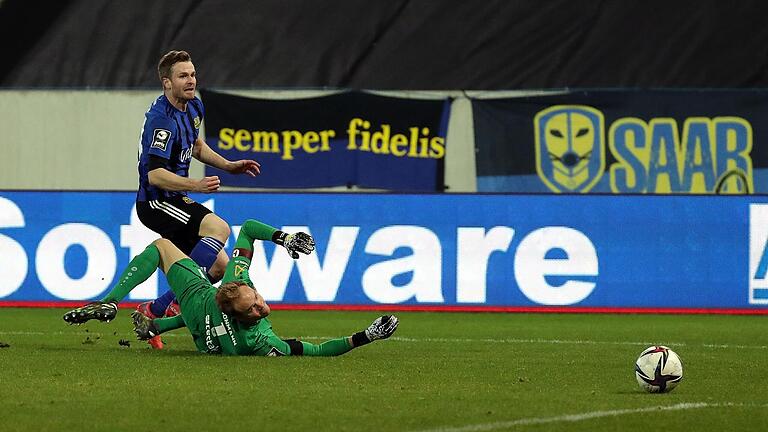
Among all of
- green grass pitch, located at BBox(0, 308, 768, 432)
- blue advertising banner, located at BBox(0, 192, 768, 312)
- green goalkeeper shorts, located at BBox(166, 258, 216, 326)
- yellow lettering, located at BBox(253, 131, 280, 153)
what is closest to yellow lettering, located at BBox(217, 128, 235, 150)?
yellow lettering, located at BBox(253, 131, 280, 153)

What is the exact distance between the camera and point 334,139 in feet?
65.1

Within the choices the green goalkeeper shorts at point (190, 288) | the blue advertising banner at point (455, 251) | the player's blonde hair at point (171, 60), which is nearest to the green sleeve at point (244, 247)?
the green goalkeeper shorts at point (190, 288)

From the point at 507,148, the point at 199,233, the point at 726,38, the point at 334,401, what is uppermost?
the point at 726,38

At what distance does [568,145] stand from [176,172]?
1001cm

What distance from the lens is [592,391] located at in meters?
7.92

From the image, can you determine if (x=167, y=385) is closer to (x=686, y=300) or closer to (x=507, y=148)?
(x=686, y=300)

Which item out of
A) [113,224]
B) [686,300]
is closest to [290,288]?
[113,224]

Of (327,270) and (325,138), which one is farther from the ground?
(325,138)

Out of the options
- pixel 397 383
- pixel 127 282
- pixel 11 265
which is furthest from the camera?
pixel 11 265

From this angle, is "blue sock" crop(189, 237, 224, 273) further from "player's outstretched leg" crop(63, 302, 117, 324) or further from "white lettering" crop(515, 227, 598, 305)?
"white lettering" crop(515, 227, 598, 305)

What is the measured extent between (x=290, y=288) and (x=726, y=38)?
8.53 metres

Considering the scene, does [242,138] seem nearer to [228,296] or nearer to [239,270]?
[239,270]

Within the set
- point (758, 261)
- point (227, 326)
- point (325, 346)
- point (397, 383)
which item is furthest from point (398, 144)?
point (397, 383)

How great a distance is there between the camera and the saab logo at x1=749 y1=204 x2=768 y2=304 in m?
14.5
